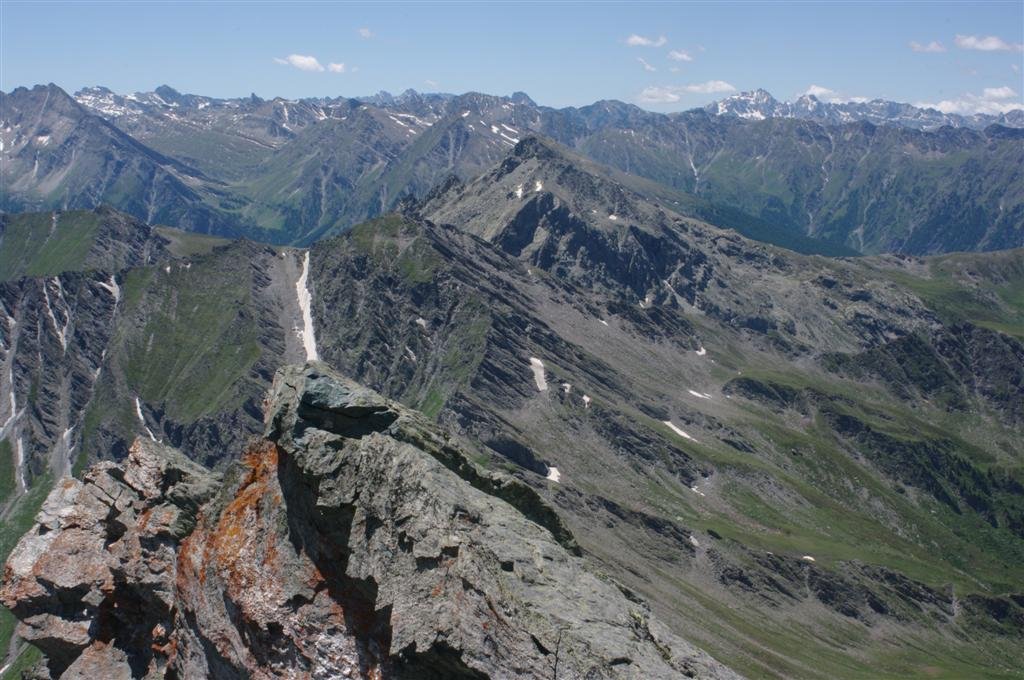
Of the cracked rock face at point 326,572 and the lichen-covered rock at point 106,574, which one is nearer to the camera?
the cracked rock face at point 326,572

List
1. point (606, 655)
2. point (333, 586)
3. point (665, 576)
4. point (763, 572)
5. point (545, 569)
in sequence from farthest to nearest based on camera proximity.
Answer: point (763, 572), point (665, 576), point (333, 586), point (545, 569), point (606, 655)

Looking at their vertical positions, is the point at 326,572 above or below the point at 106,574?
above

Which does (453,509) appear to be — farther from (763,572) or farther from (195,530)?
(763,572)

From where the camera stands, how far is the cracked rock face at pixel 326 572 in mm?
22531

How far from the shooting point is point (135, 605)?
33500 millimetres

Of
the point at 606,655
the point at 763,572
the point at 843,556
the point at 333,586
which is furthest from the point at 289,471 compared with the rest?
the point at 843,556

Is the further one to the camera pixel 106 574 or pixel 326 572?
pixel 106 574

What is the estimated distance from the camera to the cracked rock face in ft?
73.9

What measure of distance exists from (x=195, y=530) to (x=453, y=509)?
460 inches

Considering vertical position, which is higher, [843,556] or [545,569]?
[545,569]

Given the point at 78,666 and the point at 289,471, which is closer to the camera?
the point at 289,471

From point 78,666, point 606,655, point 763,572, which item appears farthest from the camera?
point 763,572

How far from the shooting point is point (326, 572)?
2688 cm

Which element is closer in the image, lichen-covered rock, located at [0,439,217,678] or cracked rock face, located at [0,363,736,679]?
cracked rock face, located at [0,363,736,679]
